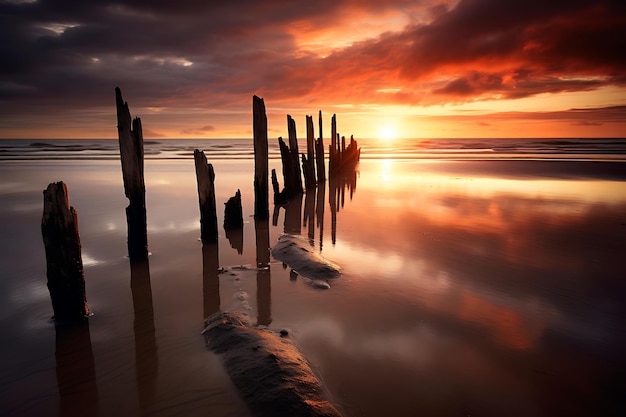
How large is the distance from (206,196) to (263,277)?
2.86 m

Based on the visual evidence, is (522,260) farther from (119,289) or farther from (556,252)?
(119,289)

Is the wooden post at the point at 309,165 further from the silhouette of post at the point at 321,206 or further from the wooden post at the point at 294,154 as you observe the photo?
the wooden post at the point at 294,154

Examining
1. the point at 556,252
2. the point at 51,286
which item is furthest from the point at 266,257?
the point at 556,252

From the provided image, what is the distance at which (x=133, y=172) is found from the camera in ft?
20.6

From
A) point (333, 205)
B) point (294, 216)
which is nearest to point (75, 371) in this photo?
point (294, 216)

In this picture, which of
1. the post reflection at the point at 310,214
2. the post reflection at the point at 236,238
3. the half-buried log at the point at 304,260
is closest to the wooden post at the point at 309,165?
the post reflection at the point at 310,214

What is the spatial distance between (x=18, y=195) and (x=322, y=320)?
15.9 meters

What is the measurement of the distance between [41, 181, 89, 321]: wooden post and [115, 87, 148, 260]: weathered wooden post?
2033 mm

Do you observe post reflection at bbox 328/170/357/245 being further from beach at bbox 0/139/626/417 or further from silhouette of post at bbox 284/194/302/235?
silhouette of post at bbox 284/194/302/235

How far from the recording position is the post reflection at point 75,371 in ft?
9.82

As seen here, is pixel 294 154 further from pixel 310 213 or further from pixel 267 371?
pixel 267 371

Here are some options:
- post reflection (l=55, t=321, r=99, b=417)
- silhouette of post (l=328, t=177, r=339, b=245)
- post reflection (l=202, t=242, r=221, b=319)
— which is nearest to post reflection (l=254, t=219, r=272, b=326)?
post reflection (l=202, t=242, r=221, b=319)

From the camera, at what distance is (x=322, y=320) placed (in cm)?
438

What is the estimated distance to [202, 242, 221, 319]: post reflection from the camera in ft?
15.8
